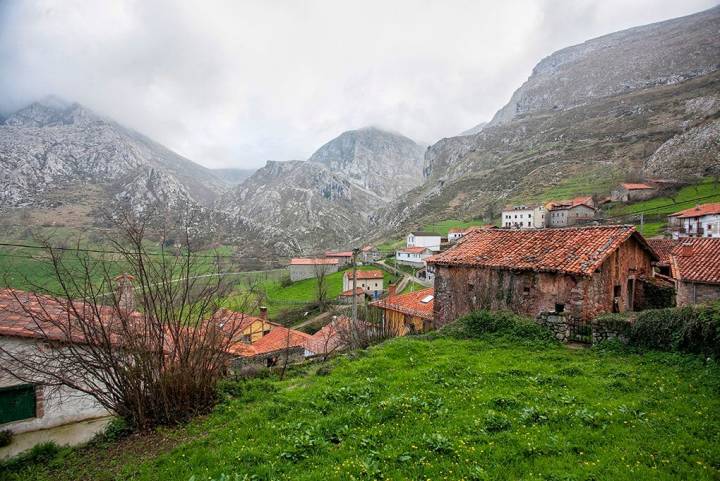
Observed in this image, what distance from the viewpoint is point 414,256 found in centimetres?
7512

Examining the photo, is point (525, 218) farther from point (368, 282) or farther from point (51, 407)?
point (51, 407)

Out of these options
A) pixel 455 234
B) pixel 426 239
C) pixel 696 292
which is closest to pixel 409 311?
pixel 696 292

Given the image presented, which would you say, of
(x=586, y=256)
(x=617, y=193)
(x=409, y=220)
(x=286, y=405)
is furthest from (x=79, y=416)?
(x=409, y=220)

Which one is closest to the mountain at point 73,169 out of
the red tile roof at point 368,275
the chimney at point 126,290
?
the red tile roof at point 368,275

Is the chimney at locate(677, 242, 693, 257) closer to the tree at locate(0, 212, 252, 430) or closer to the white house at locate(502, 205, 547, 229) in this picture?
the tree at locate(0, 212, 252, 430)

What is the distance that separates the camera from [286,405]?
26.3 feet

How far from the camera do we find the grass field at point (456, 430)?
492cm

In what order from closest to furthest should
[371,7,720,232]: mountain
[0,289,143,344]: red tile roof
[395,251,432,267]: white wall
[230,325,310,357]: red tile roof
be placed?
1. [0,289,143,344]: red tile roof
2. [230,325,310,357]: red tile roof
3. [395,251,432,267]: white wall
4. [371,7,720,232]: mountain

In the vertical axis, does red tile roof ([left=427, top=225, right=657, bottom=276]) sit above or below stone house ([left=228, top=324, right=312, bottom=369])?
above

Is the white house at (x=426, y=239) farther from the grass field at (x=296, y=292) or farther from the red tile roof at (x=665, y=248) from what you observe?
the red tile roof at (x=665, y=248)

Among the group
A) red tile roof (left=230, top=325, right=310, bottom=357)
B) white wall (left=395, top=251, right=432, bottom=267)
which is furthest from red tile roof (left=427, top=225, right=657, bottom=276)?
white wall (left=395, top=251, right=432, bottom=267)

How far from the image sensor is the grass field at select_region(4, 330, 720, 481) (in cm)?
492

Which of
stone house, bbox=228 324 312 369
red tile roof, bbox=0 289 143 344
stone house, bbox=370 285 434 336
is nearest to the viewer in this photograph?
red tile roof, bbox=0 289 143 344

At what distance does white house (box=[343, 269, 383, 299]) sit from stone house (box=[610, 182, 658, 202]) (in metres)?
56.8
